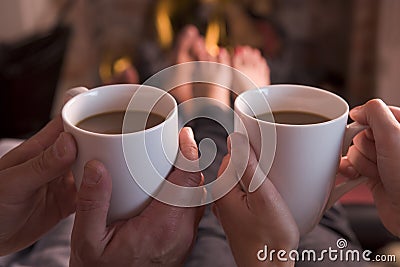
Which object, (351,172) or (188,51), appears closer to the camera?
(351,172)

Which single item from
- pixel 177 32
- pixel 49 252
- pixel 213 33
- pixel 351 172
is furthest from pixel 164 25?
pixel 351 172

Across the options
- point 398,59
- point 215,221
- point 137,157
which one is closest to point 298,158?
point 137,157

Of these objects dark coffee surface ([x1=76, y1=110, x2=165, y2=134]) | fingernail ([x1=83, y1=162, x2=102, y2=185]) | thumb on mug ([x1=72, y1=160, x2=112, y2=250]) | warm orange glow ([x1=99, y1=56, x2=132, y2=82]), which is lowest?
warm orange glow ([x1=99, y1=56, x2=132, y2=82])

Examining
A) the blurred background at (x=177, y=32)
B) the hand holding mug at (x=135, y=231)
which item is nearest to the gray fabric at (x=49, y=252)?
the hand holding mug at (x=135, y=231)

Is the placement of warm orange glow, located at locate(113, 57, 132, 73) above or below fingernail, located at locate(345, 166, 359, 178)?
below

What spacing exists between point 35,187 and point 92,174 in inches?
4.4

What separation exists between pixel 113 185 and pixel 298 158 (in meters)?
0.19

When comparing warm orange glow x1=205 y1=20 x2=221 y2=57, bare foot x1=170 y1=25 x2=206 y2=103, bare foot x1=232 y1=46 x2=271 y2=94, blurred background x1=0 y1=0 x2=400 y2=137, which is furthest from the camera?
warm orange glow x1=205 y1=20 x2=221 y2=57

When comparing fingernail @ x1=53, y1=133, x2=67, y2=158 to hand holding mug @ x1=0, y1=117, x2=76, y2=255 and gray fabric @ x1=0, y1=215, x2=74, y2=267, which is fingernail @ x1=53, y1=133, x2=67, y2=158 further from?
gray fabric @ x1=0, y1=215, x2=74, y2=267

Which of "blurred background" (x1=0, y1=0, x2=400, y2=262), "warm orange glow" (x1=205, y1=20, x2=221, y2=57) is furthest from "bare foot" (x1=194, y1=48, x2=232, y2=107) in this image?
"warm orange glow" (x1=205, y1=20, x2=221, y2=57)

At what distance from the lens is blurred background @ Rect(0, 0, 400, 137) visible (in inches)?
80.8

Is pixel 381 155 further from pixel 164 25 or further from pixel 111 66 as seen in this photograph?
pixel 111 66

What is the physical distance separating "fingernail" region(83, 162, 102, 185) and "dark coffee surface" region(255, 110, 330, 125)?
0.63 ft

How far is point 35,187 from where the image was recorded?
2.26 ft
